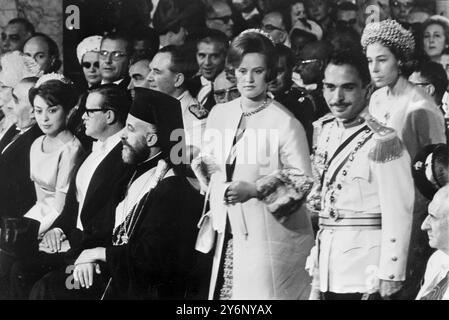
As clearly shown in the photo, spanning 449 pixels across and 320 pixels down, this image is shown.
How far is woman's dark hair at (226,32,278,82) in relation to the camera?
395 centimetres

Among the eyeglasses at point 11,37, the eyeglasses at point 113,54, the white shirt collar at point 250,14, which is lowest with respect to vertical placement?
the eyeglasses at point 113,54

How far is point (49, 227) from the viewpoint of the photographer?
407 centimetres

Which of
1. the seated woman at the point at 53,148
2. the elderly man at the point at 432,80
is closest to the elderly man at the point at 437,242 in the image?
the elderly man at the point at 432,80

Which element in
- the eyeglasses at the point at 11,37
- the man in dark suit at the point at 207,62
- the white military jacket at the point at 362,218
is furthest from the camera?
the eyeglasses at the point at 11,37

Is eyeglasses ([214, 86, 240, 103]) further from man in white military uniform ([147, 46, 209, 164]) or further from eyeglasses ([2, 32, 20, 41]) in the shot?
eyeglasses ([2, 32, 20, 41])

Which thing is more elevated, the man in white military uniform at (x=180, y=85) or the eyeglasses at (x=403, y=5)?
the eyeglasses at (x=403, y=5)

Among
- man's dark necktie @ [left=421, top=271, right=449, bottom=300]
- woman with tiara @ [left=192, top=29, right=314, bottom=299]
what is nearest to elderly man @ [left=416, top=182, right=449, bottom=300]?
man's dark necktie @ [left=421, top=271, right=449, bottom=300]

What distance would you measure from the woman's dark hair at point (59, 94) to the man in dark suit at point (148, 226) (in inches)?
12.9

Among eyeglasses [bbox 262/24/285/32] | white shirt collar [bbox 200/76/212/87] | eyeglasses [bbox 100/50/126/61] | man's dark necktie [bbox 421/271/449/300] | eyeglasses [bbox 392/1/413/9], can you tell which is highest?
eyeglasses [bbox 392/1/413/9]

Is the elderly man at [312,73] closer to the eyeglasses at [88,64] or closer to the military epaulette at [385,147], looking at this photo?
the military epaulette at [385,147]

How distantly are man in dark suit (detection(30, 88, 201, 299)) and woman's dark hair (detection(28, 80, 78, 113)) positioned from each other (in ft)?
1.08

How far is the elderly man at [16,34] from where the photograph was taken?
4.09 meters

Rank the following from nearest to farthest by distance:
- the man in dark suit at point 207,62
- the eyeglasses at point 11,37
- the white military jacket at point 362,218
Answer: the white military jacket at point 362,218, the man in dark suit at point 207,62, the eyeglasses at point 11,37
